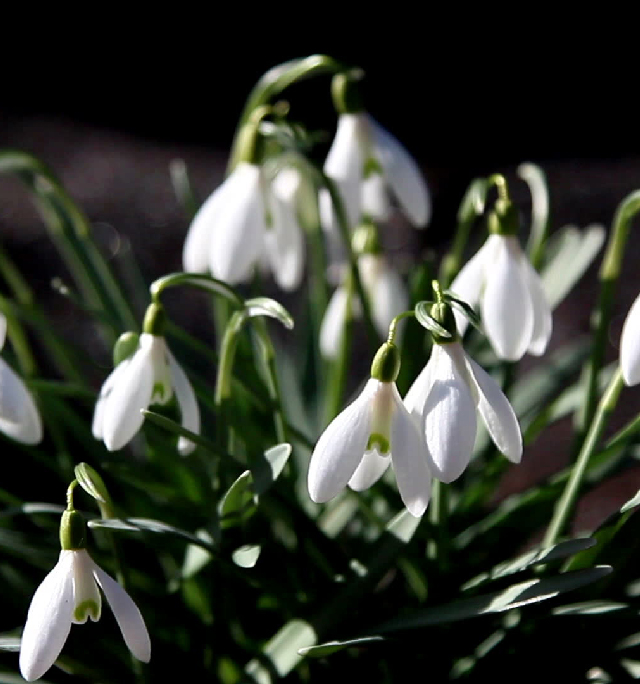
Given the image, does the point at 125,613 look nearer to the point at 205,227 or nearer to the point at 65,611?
the point at 65,611

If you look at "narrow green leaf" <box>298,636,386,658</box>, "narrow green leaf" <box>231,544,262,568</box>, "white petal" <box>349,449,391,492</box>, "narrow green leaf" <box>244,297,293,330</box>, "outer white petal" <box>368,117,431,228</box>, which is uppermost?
"outer white petal" <box>368,117,431,228</box>

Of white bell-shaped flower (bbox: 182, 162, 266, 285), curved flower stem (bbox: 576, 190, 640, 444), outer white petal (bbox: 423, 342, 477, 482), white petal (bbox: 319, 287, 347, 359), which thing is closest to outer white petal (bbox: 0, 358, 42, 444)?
white bell-shaped flower (bbox: 182, 162, 266, 285)

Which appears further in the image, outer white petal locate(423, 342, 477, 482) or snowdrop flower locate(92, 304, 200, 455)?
snowdrop flower locate(92, 304, 200, 455)

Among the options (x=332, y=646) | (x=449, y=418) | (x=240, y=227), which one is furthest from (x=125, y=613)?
(x=240, y=227)

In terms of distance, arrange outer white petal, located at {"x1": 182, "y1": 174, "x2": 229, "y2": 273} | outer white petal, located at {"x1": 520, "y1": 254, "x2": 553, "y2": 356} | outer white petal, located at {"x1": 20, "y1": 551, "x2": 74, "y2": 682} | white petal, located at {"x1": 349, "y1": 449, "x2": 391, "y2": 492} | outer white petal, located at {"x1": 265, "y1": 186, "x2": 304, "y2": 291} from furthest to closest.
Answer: outer white petal, located at {"x1": 265, "y1": 186, "x2": 304, "y2": 291} → outer white petal, located at {"x1": 182, "y1": 174, "x2": 229, "y2": 273} → outer white petal, located at {"x1": 520, "y1": 254, "x2": 553, "y2": 356} → white petal, located at {"x1": 349, "y1": 449, "x2": 391, "y2": 492} → outer white petal, located at {"x1": 20, "y1": 551, "x2": 74, "y2": 682}

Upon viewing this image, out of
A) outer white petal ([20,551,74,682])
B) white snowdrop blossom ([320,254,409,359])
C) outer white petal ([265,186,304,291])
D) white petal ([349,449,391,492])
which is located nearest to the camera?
outer white petal ([20,551,74,682])

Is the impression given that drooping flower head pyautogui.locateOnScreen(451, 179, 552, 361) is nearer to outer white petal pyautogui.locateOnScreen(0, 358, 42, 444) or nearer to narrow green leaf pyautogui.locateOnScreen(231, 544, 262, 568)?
narrow green leaf pyautogui.locateOnScreen(231, 544, 262, 568)

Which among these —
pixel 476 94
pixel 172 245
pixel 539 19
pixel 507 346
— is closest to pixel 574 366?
pixel 507 346

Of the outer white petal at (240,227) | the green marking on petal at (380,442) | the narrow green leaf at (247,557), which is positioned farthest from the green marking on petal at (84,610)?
the outer white petal at (240,227)
